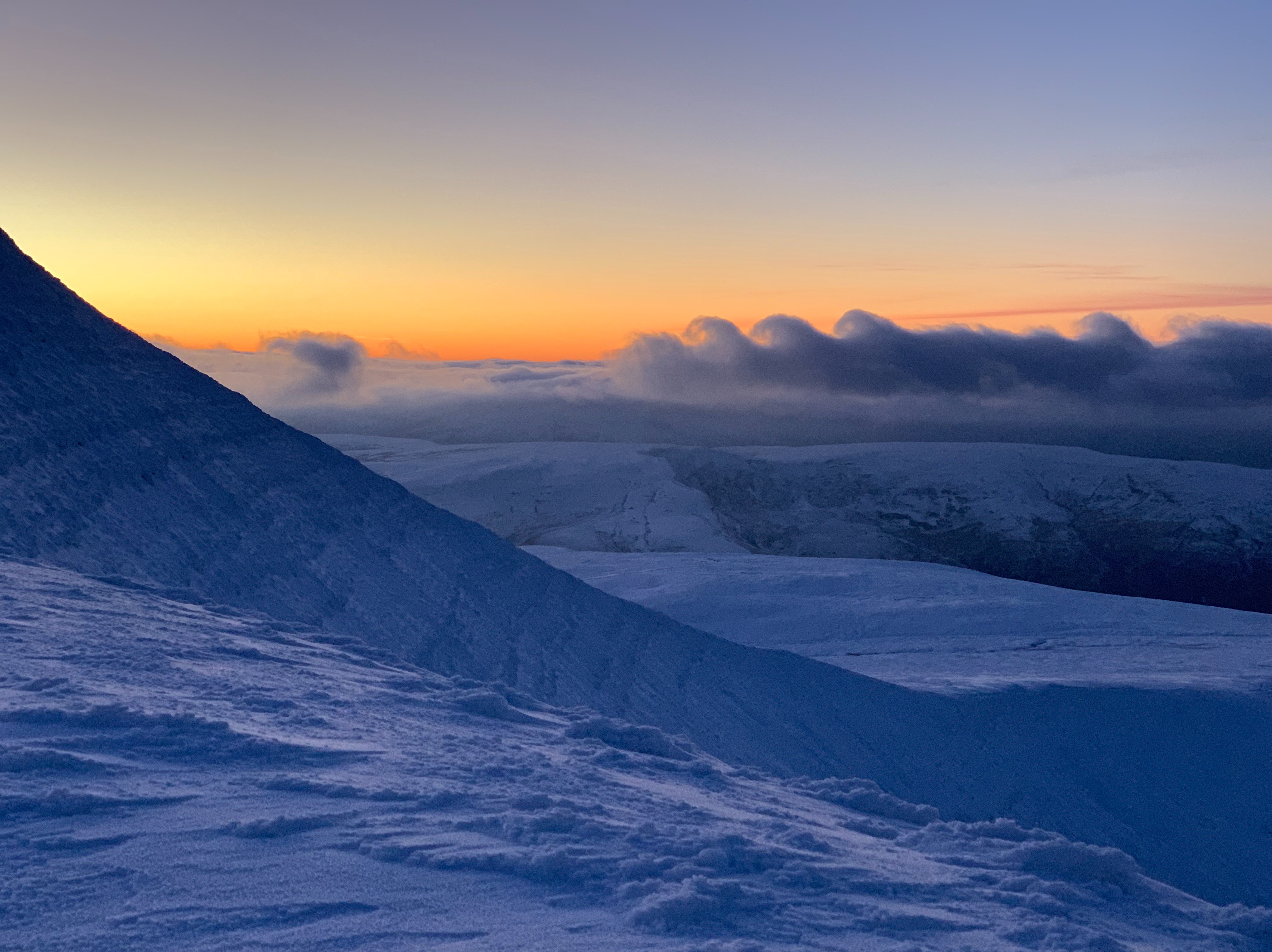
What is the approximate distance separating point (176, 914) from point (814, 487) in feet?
110

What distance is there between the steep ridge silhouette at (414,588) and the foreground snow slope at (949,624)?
96cm

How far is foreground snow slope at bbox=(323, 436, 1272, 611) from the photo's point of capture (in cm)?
3061

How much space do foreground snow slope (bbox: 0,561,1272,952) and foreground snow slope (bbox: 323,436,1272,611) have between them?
24817mm

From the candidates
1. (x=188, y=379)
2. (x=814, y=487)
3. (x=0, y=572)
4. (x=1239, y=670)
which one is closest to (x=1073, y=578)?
(x=814, y=487)

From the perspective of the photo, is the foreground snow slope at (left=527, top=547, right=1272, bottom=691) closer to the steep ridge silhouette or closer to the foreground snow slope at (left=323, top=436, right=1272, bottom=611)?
the steep ridge silhouette

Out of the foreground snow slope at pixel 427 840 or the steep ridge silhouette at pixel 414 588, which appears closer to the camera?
the foreground snow slope at pixel 427 840

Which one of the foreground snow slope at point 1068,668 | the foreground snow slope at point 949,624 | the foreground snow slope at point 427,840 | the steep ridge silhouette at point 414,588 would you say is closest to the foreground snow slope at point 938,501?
the foreground snow slope at point 949,624

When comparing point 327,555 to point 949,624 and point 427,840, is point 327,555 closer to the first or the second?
point 427,840

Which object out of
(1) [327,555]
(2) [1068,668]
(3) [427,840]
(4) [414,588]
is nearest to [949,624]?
(2) [1068,668]

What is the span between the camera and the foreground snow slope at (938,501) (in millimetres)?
30609

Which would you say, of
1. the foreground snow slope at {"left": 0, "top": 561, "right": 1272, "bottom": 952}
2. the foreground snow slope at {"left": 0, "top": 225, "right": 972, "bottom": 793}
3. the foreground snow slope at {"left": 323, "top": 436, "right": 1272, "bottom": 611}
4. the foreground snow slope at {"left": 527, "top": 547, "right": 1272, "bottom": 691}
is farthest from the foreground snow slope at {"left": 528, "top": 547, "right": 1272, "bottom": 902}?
the foreground snow slope at {"left": 323, "top": 436, "right": 1272, "bottom": 611}

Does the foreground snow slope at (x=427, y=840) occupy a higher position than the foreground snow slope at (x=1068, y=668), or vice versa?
the foreground snow slope at (x=427, y=840)

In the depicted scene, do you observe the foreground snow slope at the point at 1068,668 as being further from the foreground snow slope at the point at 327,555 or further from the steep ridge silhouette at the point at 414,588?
the foreground snow slope at the point at 327,555

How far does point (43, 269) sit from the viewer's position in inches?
295
